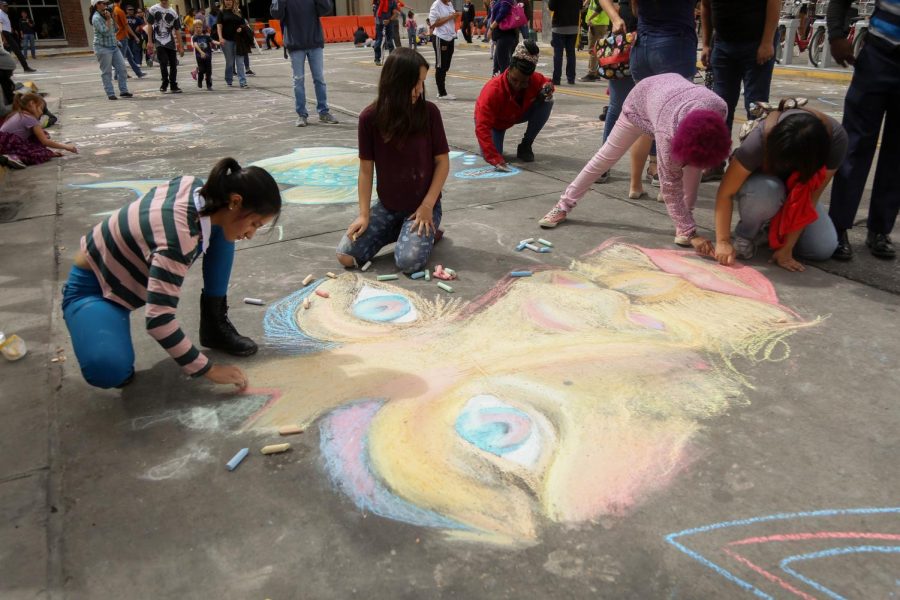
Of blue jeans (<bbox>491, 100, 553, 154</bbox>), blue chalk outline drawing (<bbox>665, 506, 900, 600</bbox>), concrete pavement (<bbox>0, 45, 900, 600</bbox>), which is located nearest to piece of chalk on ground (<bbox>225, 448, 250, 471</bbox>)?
concrete pavement (<bbox>0, 45, 900, 600</bbox>)

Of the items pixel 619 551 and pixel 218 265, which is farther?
pixel 218 265

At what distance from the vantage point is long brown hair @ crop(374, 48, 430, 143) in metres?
3.37

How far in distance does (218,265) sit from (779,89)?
32.4 feet

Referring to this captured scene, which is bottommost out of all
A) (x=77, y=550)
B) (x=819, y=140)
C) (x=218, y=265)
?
(x=77, y=550)

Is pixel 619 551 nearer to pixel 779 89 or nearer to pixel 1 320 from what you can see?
pixel 1 320

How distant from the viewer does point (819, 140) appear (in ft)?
10.4

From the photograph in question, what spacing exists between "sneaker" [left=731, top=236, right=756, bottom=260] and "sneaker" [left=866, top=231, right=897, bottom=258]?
25.6 inches

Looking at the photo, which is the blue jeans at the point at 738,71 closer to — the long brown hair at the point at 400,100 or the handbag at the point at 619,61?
the handbag at the point at 619,61

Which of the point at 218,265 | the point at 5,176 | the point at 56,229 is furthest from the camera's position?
the point at 5,176

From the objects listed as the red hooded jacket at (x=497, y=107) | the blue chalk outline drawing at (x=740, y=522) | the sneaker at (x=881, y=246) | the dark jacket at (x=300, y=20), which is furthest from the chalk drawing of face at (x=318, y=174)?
the blue chalk outline drawing at (x=740, y=522)

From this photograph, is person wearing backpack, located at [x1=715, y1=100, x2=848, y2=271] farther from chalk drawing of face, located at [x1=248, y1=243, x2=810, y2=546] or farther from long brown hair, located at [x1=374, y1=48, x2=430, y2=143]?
long brown hair, located at [x1=374, y1=48, x2=430, y2=143]

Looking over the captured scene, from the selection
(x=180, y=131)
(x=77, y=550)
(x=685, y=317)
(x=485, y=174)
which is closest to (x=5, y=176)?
(x=180, y=131)

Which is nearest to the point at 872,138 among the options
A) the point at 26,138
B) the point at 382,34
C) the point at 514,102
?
the point at 514,102

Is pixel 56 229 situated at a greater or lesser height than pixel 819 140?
lesser
